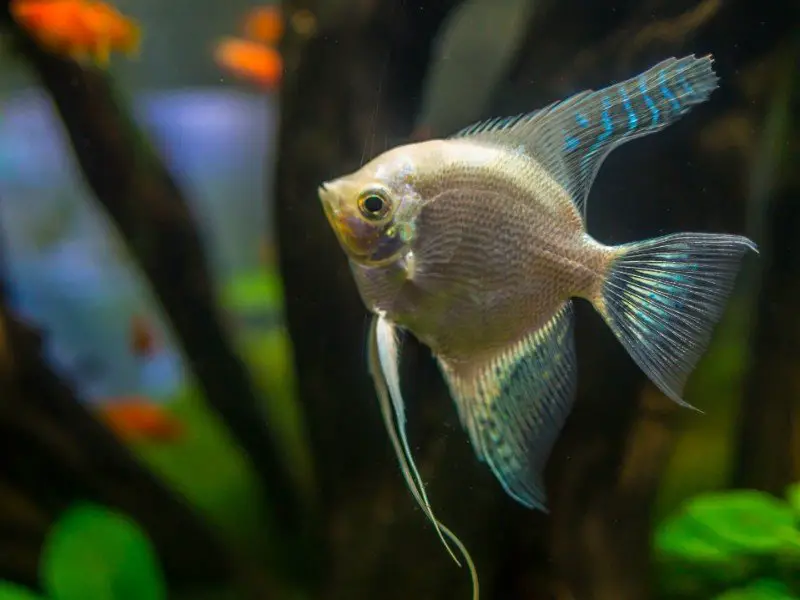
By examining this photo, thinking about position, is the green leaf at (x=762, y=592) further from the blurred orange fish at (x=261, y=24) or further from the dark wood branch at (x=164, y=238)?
the blurred orange fish at (x=261, y=24)

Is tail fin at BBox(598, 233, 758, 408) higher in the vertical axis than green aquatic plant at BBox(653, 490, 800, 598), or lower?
higher

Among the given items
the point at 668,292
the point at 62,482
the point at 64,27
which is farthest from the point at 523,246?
the point at 62,482

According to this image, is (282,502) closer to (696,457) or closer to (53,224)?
(696,457)

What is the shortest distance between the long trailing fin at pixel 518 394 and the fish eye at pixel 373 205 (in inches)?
10.5

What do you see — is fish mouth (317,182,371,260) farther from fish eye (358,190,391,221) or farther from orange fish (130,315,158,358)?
orange fish (130,315,158,358)

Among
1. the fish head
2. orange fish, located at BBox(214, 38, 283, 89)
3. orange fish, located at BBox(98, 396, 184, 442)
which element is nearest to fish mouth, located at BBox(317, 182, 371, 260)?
the fish head

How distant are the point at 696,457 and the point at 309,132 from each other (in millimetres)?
1477

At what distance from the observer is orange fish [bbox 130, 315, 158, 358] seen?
2.89 m

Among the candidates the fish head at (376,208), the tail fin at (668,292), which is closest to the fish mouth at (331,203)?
the fish head at (376,208)

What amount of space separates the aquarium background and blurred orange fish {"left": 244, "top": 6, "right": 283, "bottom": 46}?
0.84ft

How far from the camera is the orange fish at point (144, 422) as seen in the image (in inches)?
116

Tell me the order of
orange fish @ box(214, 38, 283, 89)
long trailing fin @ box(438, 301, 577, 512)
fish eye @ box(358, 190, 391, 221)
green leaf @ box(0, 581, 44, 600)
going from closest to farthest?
fish eye @ box(358, 190, 391, 221) → long trailing fin @ box(438, 301, 577, 512) → green leaf @ box(0, 581, 44, 600) → orange fish @ box(214, 38, 283, 89)

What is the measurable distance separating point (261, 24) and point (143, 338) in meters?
1.49

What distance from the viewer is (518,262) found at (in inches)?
34.6
